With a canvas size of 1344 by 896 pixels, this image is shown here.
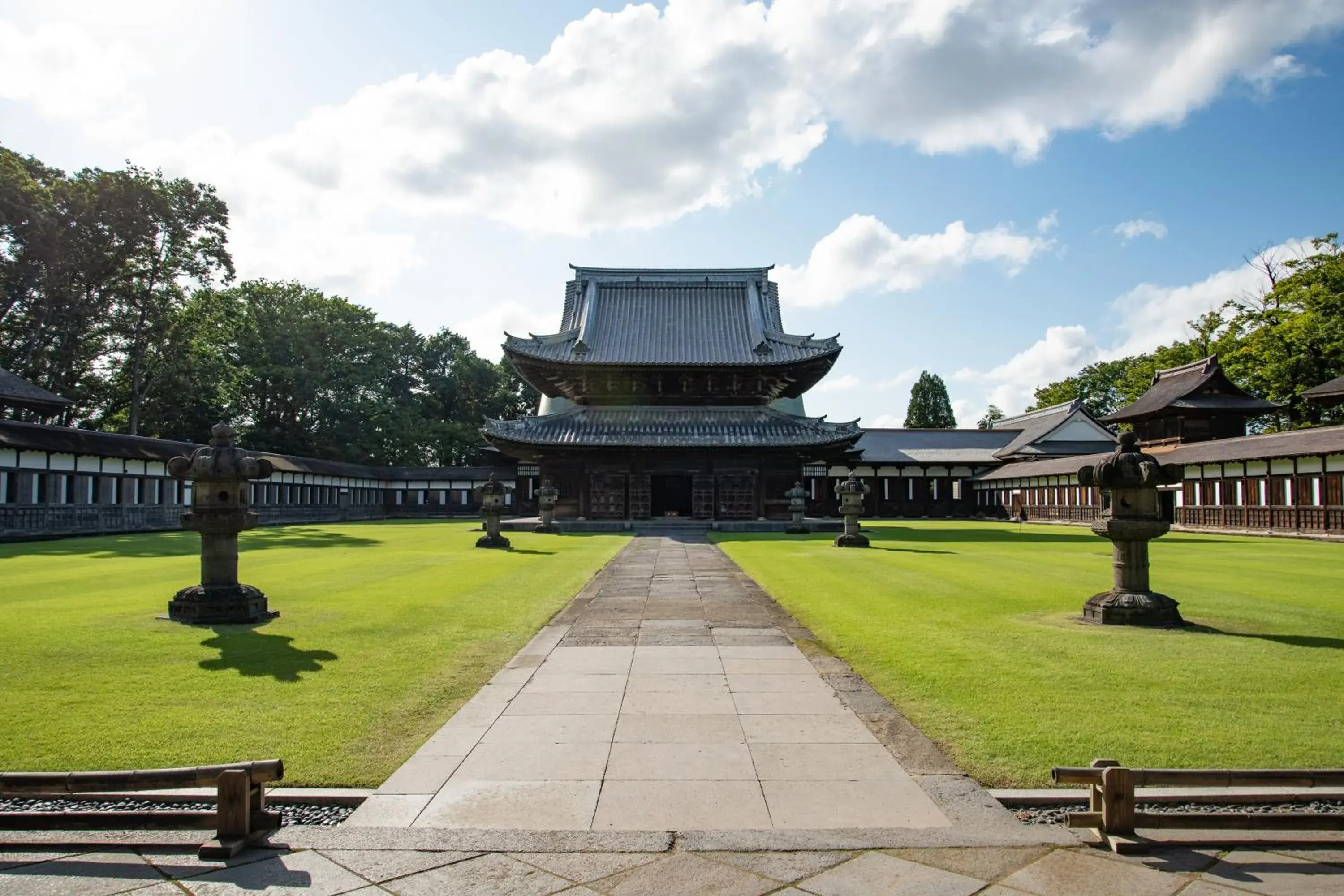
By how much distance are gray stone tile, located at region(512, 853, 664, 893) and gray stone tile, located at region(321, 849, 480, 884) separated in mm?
356

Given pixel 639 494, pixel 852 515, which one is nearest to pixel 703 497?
pixel 639 494

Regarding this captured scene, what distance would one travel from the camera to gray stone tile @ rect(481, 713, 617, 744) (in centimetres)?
617

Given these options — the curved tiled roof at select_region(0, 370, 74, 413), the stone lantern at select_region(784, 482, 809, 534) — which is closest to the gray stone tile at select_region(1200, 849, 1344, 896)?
the stone lantern at select_region(784, 482, 809, 534)

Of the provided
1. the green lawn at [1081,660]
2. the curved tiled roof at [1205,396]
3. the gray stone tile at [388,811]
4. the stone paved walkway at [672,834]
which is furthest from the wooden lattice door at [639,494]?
the gray stone tile at [388,811]

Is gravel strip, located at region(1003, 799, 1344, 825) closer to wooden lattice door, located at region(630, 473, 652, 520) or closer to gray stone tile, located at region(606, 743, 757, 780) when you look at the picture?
gray stone tile, located at region(606, 743, 757, 780)

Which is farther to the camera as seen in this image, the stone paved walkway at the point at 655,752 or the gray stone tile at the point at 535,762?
the gray stone tile at the point at 535,762

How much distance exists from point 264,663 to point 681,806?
18.5 feet

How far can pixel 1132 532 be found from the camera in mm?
11109

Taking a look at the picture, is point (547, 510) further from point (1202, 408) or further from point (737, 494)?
point (1202, 408)

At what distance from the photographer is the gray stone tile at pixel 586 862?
406cm

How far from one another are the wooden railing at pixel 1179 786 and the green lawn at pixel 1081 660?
810 millimetres

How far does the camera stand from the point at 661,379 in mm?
41562

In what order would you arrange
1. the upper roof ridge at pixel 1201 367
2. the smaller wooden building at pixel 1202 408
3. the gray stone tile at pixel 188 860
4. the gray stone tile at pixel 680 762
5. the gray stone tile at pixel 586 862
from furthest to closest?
the upper roof ridge at pixel 1201 367 → the smaller wooden building at pixel 1202 408 → the gray stone tile at pixel 680 762 → the gray stone tile at pixel 188 860 → the gray stone tile at pixel 586 862

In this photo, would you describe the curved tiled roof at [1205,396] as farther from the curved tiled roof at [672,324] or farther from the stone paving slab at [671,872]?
the stone paving slab at [671,872]
